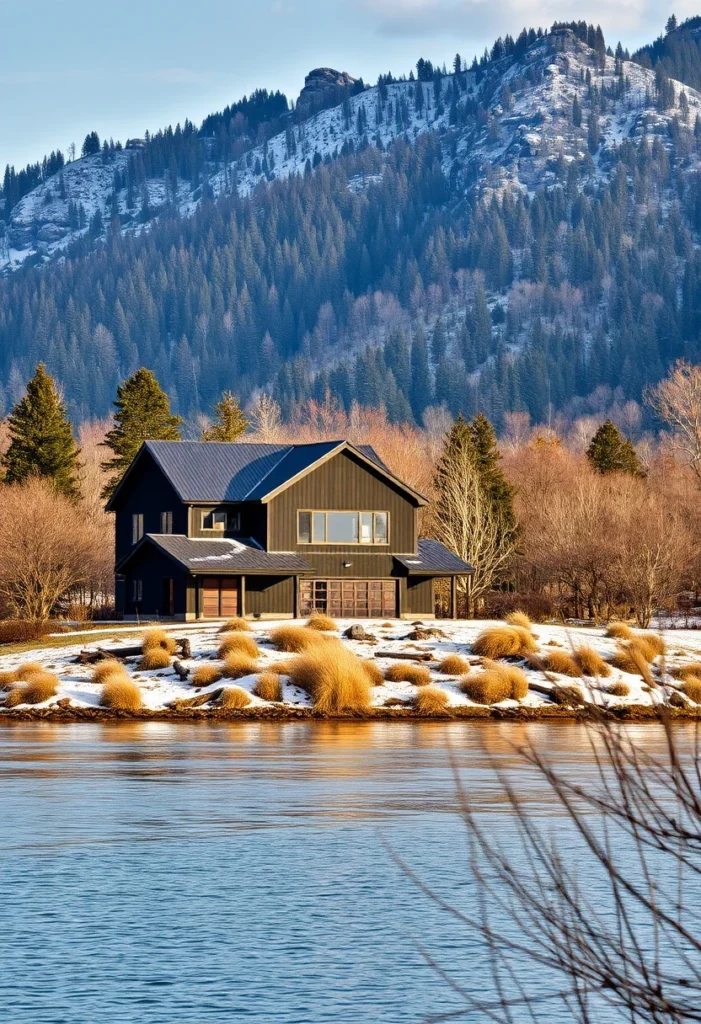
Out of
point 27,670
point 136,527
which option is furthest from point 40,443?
point 27,670

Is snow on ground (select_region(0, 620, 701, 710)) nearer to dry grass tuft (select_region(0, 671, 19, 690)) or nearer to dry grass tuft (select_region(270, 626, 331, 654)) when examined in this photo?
dry grass tuft (select_region(270, 626, 331, 654))

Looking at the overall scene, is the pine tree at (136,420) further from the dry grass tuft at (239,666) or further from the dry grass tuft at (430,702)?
the dry grass tuft at (430,702)

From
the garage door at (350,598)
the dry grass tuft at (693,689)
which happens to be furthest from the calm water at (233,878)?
the garage door at (350,598)

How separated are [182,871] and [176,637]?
32.7 metres

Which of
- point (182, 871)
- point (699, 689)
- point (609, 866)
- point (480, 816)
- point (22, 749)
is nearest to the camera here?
point (609, 866)

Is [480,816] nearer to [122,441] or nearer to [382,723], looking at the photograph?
[382,723]

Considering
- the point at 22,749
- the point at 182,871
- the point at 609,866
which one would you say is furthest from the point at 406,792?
the point at 609,866

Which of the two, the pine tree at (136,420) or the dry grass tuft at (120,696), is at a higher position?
the pine tree at (136,420)

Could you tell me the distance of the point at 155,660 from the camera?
51000 mm

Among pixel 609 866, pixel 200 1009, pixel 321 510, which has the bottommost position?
pixel 200 1009

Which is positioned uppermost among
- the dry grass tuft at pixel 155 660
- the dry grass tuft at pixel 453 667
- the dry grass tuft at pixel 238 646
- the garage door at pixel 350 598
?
the garage door at pixel 350 598

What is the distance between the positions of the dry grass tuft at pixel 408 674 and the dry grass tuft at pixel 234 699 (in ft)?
16.5

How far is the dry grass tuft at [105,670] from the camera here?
162ft

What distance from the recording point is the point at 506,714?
4769cm
